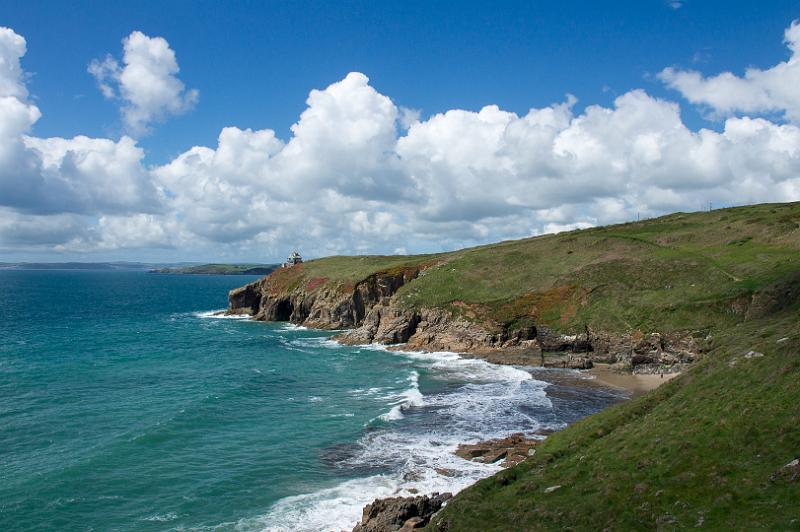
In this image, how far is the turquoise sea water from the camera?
3130 centimetres

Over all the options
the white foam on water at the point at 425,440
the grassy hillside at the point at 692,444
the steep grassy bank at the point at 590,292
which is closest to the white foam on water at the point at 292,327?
the steep grassy bank at the point at 590,292

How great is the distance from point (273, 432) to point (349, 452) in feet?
26.3

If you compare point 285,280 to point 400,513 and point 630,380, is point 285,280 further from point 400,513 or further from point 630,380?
point 400,513

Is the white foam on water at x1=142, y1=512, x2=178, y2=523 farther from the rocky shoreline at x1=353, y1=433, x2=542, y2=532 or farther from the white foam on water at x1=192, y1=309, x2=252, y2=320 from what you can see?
the white foam on water at x1=192, y1=309, x2=252, y2=320

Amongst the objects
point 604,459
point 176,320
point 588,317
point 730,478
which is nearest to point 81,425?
point 604,459

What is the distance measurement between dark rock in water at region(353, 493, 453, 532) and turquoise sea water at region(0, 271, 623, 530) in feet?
6.87

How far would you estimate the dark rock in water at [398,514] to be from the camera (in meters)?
26.2

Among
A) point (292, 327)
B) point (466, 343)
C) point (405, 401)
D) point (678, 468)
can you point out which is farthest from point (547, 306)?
point (678, 468)

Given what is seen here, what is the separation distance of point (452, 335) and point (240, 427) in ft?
148

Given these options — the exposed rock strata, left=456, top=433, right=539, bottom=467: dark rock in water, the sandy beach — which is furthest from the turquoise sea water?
the exposed rock strata

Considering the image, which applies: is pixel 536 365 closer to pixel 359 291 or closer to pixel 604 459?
pixel 604 459

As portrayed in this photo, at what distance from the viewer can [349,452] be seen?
39.7 m

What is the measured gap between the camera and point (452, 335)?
8475 cm

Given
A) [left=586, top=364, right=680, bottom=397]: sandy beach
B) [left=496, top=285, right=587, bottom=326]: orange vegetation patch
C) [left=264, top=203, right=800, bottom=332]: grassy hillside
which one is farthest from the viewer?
[left=496, top=285, right=587, bottom=326]: orange vegetation patch
